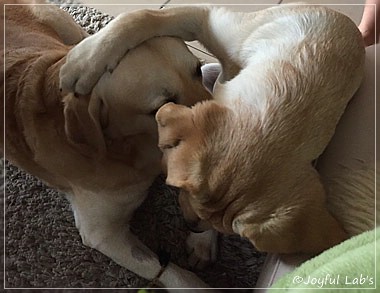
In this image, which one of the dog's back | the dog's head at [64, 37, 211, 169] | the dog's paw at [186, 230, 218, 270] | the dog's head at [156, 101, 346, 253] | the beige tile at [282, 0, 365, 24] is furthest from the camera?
the beige tile at [282, 0, 365, 24]

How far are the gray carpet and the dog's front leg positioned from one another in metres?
0.05

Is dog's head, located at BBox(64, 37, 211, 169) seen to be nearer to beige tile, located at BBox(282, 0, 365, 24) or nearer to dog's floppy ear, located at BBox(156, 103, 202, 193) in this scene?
dog's floppy ear, located at BBox(156, 103, 202, 193)

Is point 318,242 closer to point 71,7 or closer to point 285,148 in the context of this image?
point 285,148

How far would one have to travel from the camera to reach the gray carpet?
1.63 metres

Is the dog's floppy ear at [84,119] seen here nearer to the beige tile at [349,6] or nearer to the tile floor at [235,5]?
the tile floor at [235,5]

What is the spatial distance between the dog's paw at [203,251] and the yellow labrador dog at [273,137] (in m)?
0.45

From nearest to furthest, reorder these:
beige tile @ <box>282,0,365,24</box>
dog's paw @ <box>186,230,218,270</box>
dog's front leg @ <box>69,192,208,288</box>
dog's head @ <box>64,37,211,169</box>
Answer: dog's head @ <box>64,37,211,169</box> < dog's front leg @ <box>69,192,208,288</box> < dog's paw @ <box>186,230,218,270</box> < beige tile @ <box>282,0,365,24</box>

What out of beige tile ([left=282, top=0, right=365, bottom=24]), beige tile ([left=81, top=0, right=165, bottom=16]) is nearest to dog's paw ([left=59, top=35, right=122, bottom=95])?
beige tile ([left=81, top=0, right=165, bottom=16])

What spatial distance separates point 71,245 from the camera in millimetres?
1711

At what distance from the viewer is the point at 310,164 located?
1.13m

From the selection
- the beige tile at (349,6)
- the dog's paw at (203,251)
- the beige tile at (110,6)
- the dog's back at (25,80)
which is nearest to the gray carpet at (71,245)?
the dog's paw at (203,251)

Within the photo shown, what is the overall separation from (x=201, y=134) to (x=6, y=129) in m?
0.64

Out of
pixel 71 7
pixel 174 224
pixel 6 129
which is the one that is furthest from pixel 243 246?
pixel 71 7

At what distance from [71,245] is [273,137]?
855 mm
